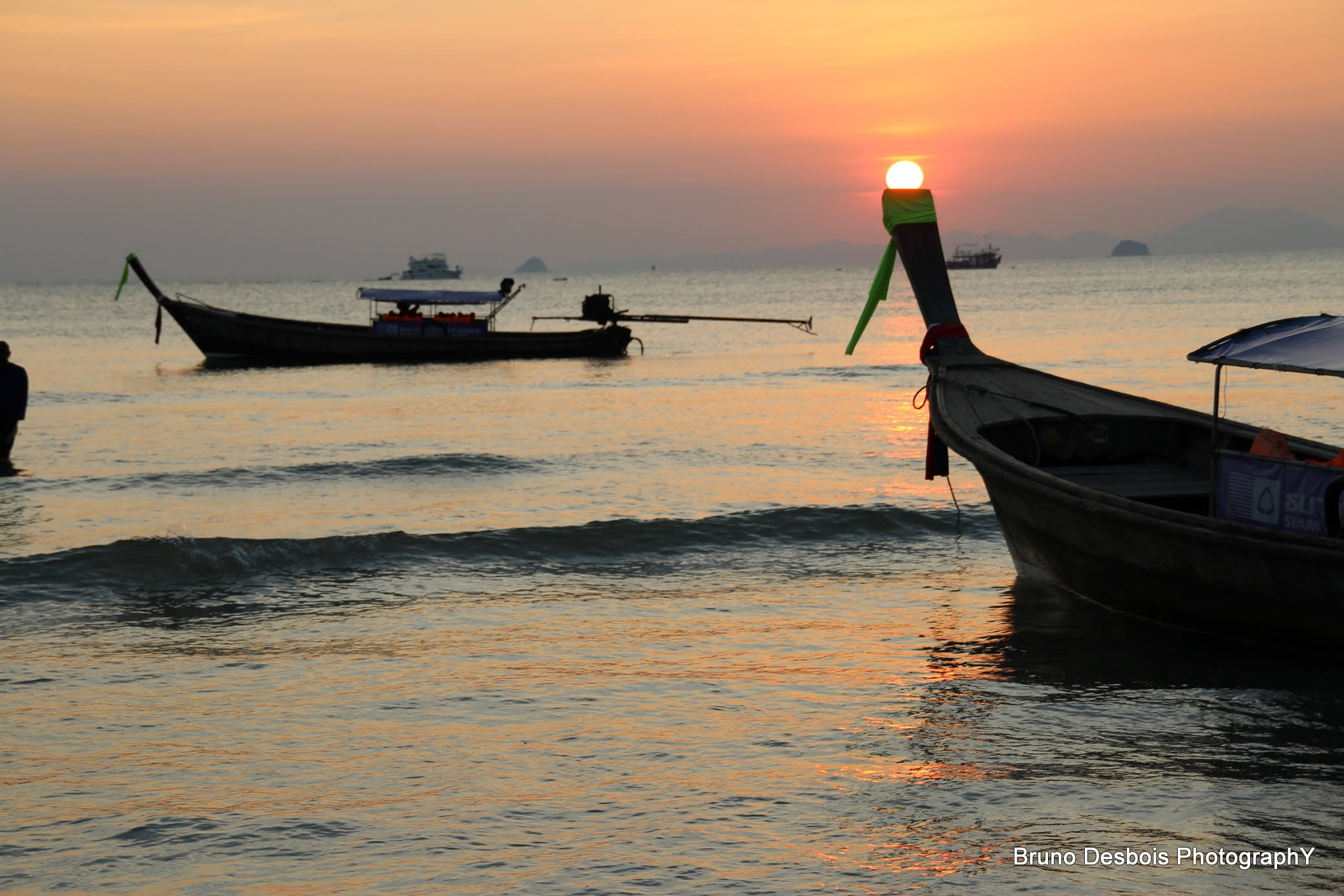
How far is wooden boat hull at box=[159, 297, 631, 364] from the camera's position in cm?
4372

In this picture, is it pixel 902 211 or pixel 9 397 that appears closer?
pixel 902 211

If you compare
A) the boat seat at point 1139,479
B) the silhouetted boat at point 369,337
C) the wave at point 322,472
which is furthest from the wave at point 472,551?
the silhouetted boat at point 369,337

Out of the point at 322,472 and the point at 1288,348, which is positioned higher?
the point at 1288,348

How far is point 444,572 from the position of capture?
12.7 meters

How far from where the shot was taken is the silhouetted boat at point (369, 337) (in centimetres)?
4366

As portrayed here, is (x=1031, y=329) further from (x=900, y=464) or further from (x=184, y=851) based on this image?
(x=184, y=851)

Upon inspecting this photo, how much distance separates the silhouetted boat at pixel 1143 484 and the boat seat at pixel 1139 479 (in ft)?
0.08

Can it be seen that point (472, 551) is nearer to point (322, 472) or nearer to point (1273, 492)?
point (322, 472)

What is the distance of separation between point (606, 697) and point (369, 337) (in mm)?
37620

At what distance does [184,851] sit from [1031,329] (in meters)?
60.7

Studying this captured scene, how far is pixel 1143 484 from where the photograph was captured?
10.6 meters

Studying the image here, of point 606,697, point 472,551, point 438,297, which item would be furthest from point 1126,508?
point 438,297

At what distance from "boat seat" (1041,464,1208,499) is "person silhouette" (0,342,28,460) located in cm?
1336

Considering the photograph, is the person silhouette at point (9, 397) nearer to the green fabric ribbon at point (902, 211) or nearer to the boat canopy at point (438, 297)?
the green fabric ribbon at point (902, 211)
